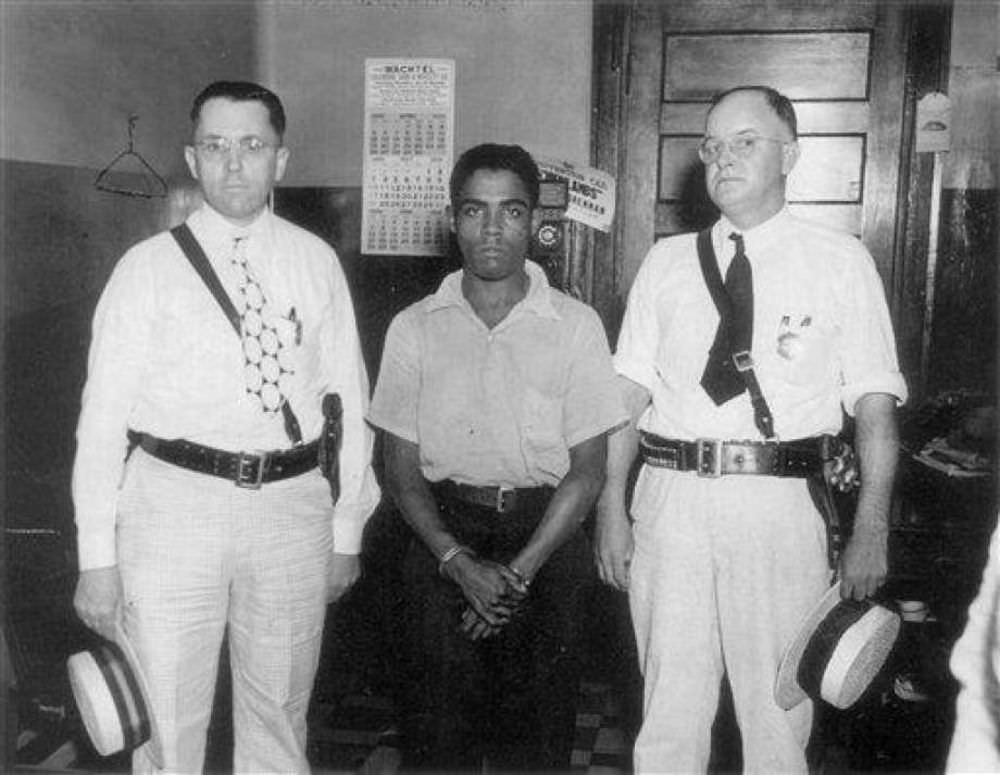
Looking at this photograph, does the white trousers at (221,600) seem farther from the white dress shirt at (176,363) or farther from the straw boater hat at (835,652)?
the straw boater hat at (835,652)

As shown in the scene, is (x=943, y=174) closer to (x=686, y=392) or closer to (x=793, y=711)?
(x=686, y=392)

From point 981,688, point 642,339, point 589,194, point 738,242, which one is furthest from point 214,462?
point 589,194

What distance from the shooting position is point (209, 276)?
2123mm

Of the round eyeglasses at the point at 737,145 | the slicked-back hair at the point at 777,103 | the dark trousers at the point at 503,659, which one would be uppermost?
the slicked-back hair at the point at 777,103

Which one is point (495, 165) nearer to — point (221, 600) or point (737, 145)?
point (737, 145)

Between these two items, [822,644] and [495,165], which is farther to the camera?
[495,165]

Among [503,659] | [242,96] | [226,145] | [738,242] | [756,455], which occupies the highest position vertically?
[242,96]

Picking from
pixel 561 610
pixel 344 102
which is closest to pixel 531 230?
pixel 561 610

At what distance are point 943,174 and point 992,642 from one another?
3.11m

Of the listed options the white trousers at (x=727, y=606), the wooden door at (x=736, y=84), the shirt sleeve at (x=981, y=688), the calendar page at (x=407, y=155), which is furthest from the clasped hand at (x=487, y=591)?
the calendar page at (x=407, y=155)

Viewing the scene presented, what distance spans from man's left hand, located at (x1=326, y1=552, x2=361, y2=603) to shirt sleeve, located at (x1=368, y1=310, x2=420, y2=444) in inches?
12.2

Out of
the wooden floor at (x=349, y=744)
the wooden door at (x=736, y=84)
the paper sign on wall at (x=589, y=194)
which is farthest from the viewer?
the paper sign on wall at (x=589, y=194)

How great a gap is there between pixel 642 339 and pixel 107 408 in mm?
1190

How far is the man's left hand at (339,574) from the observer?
233 cm
